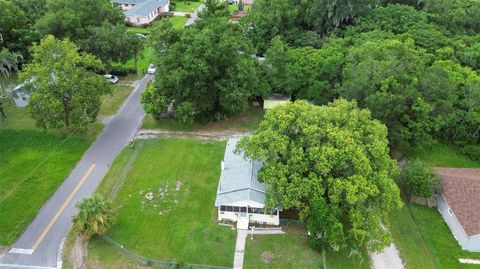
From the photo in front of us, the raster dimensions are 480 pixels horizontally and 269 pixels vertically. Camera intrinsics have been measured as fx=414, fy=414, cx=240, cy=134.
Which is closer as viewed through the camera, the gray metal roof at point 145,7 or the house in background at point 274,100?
the house in background at point 274,100

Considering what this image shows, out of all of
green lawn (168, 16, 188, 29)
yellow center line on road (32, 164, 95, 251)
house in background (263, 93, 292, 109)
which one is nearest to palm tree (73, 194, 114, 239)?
yellow center line on road (32, 164, 95, 251)

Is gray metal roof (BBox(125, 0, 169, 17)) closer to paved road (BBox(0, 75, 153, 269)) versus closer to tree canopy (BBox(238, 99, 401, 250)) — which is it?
paved road (BBox(0, 75, 153, 269))

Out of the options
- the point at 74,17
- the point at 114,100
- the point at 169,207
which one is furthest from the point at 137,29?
the point at 169,207

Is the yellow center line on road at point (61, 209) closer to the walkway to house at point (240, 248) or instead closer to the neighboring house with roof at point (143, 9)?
the walkway to house at point (240, 248)

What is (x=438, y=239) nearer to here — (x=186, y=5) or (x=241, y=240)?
(x=241, y=240)

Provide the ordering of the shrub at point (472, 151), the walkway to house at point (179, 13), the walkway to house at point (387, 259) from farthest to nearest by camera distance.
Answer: the walkway to house at point (179, 13) < the shrub at point (472, 151) < the walkway to house at point (387, 259)

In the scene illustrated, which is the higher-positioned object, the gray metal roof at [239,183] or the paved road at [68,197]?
the gray metal roof at [239,183]

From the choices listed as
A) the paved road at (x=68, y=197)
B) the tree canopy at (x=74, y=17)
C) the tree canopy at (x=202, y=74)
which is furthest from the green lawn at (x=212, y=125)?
the tree canopy at (x=74, y=17)

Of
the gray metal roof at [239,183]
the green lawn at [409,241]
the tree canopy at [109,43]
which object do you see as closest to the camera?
the green lawn at [409,241]
